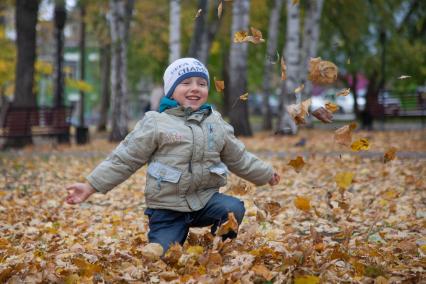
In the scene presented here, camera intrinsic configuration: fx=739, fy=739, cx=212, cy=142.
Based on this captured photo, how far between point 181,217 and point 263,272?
0.92m

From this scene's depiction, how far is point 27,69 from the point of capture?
59.7 feet

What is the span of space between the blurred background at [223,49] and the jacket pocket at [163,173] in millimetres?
4546

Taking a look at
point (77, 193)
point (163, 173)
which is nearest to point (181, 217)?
point (163, 173)

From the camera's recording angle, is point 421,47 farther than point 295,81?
Yes

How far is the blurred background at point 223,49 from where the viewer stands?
18.2 meters

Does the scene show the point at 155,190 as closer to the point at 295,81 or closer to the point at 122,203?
the point at 122,203

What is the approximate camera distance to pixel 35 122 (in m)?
17.1

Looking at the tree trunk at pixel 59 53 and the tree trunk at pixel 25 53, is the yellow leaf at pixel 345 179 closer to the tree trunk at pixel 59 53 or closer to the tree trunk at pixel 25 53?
the tree trunk at pixel 25 53

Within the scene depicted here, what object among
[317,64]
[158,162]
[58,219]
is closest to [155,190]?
[158,162]

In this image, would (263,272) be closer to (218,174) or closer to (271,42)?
(218,174)

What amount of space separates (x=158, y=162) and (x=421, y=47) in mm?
27701

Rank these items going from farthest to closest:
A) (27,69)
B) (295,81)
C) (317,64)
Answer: (295,81), (27,69), (317,64)

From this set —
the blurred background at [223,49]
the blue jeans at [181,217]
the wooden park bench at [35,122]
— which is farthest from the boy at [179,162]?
the wooden park bench at [35,122]

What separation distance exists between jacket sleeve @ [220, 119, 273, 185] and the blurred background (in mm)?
4122
